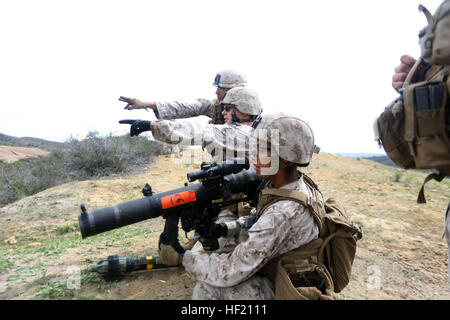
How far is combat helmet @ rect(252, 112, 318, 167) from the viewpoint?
7.38 ft

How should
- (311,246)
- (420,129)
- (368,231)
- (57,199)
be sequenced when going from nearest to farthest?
1. (420,129)
2. (311,246)
3. (368,231)
4. (57,199)

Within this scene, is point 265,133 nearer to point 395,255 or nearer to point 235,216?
point 235,216

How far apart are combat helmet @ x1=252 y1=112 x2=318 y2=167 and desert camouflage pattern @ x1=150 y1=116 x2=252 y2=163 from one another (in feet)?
3.93

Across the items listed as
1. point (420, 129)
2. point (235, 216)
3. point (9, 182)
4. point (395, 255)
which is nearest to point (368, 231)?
point (395, 255)

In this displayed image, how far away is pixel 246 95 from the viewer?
3652 millimetres

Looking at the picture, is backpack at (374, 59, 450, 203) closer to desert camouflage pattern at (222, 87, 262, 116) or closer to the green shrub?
desert camouflage pattern at (222, 87, 262, 116)

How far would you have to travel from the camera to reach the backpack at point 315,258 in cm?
216

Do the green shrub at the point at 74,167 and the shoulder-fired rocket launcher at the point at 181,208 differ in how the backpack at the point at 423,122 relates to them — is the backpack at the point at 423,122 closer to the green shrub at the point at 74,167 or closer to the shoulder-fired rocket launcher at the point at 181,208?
the shoulder-fired rocket launcher at the point at 181,208

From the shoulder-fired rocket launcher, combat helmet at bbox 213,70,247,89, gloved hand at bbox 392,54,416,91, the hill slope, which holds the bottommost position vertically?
the hill slope

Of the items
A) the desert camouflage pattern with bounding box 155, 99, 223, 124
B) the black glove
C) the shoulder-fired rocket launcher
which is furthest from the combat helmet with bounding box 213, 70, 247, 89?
the shoulder-fired rocket launcher

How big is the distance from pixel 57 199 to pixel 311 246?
6216 mm

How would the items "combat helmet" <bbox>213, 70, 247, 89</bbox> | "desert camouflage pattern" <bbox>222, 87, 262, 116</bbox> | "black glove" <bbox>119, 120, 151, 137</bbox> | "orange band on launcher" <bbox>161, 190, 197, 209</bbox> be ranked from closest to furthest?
"orange band on launcher" <bbox>161, 190, 197, 209</bbox>, "black glove" <bbox>119, 120, 151, 137</bbox>, "desert camouflage pattern" <bbox>222, 87, 262, 116</bbox>, "combat helmet" <bbox>213, 70, 247, 89</bbox>
